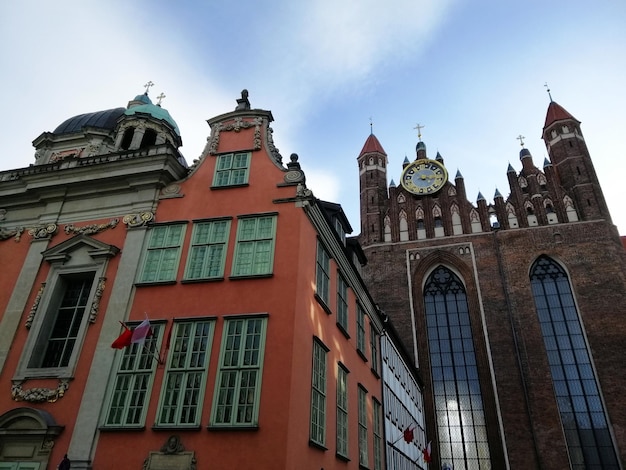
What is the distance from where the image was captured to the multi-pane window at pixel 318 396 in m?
11.8

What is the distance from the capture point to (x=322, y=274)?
14.3 metres

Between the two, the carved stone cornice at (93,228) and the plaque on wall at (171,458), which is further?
the carved stone cornice at (93,228)

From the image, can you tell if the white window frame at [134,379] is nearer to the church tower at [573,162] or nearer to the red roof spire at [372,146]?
the church tower at [573,162]

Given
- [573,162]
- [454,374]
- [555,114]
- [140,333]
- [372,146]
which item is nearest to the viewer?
[140,333]

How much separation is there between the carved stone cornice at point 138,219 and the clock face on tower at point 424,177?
27.1 metres

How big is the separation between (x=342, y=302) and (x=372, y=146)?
29.7 metres

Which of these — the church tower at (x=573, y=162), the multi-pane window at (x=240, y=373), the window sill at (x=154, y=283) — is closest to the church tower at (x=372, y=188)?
the church tower at (x=573, y=162)

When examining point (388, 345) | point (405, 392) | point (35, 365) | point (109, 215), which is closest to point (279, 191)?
point (109, 215)

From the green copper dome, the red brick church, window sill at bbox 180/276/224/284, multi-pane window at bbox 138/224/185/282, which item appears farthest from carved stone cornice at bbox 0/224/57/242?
the red brick church

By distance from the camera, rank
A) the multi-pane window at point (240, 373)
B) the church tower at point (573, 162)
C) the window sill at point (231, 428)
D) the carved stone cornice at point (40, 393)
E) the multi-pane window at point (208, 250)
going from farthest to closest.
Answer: the church tower at point (573, 162)
the multi-pane window at point (208, 250)
the carved stone cornice at point (40, 393)
the multi-pane window at point (240, 373)
the window sill at point (231, 428)

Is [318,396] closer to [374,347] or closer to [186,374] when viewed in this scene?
[186,374]

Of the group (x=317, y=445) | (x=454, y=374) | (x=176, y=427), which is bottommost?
(x=317, y=445)

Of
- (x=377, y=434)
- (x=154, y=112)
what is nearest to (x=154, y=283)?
(x=154, y=112)

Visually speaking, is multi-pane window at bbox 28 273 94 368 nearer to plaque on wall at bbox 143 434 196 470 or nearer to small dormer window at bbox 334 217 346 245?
plaque on wall at bbox 143 434 196 470
